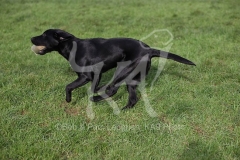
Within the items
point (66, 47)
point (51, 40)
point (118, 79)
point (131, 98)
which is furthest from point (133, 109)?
point (51, 40)

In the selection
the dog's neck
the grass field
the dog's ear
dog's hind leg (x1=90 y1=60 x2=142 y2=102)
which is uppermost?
the dog's ear

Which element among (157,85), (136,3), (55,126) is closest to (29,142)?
(55,126)

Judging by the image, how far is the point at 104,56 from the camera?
4.80m

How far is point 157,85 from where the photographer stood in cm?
560

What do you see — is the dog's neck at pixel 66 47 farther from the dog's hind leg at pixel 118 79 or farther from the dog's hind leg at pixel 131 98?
the dog's hind leg at pixel 131 98

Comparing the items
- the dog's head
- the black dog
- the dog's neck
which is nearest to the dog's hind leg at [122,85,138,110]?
the black dog

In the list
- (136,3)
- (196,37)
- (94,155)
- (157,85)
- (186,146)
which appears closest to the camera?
(94,155)

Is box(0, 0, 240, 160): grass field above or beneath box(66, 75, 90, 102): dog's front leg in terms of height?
beneath

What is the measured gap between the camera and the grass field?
12.0ft

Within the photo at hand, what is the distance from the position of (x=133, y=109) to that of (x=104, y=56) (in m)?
1.06

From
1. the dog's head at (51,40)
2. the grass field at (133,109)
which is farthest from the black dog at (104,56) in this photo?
the grass field at (133,109)

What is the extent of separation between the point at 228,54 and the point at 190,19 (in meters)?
4.49

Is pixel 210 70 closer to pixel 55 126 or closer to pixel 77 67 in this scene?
pixel 77 67

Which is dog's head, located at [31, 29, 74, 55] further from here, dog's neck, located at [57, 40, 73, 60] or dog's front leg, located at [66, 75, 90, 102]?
dog's front leg, located at [66, 75, 90, 102]
